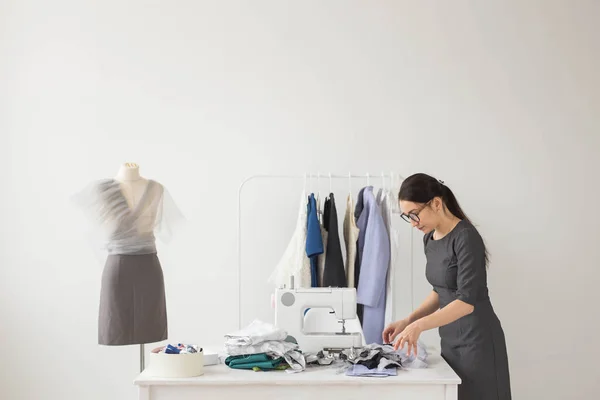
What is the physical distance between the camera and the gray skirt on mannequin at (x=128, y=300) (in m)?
3.52

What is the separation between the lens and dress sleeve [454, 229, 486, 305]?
295 centimetres

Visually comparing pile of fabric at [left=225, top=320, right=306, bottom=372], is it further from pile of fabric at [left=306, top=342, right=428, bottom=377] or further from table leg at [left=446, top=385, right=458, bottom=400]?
table leg at [left=446, top=385, right=458, bottom=400]

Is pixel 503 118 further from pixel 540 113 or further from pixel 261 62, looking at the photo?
pixel 261 62

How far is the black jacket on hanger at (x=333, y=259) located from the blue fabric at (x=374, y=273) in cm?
12

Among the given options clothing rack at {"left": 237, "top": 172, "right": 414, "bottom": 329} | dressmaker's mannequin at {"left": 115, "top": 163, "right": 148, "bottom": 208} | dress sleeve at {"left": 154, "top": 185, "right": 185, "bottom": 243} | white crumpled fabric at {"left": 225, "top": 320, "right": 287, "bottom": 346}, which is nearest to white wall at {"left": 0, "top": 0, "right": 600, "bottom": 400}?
clothing rack at {"left": 237, "top": 172, "right": 414, "bottom": 329}

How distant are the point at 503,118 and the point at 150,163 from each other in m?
2.33

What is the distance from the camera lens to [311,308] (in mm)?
3203

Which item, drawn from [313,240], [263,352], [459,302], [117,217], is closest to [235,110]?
[313,240]

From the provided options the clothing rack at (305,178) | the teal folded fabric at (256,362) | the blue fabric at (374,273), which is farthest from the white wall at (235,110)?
the teal folded fabric at (256,362)

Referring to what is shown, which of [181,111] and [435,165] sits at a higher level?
[181,111]

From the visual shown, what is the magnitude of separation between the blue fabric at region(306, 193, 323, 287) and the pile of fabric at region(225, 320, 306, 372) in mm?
1127

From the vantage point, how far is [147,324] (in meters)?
3.58

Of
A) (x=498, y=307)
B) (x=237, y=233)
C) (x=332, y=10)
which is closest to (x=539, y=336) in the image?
(x=498, y=307)

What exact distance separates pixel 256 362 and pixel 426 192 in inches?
40.6
